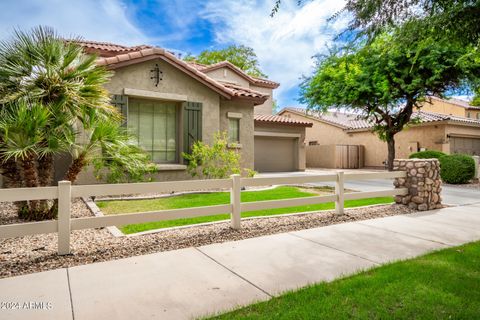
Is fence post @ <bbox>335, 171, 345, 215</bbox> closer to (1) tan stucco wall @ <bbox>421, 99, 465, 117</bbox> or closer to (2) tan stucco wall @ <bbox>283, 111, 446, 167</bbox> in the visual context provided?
(2) tan stucco wall @ <bbox>283, 111, 446, 167</bbox>

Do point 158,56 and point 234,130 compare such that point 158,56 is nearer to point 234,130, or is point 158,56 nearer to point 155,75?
point 155,75

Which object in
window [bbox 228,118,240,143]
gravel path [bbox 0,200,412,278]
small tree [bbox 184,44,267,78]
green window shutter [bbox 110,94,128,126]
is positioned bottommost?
gravel path [bbox 0,200,412,278]

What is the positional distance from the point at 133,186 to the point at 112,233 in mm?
1102

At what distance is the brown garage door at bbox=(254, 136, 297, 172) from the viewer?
20.9 m

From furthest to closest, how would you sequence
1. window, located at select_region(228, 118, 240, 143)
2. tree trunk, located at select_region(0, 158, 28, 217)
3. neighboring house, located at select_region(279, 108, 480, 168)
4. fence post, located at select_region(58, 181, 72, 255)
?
1. neighboring house, located at select_region(279, 108, 480, 168)
2. window, located at select_region(228, 118, 240, 143)
3. tree trunk, located at select_region(0, 158, 28, 217)
4. fence post, located at select_region(58, 181, 72, 255)

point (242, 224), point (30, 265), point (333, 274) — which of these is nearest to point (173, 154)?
point (242, 224)

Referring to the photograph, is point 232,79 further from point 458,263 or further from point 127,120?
point 458,263

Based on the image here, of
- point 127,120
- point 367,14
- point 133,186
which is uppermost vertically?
point 367,14

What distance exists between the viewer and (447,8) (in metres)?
4.14

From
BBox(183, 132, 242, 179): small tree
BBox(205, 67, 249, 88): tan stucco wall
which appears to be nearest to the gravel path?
BBox(183, 132, 242, 179): small tree

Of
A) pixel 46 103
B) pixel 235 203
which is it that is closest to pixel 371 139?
pixel 235 203

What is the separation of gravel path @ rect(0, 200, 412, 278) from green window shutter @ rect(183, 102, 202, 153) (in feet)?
15.2

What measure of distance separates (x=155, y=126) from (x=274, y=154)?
11822 millimetres

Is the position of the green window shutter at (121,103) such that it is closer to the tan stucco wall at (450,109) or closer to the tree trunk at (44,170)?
the tree trunk at (44,170)
